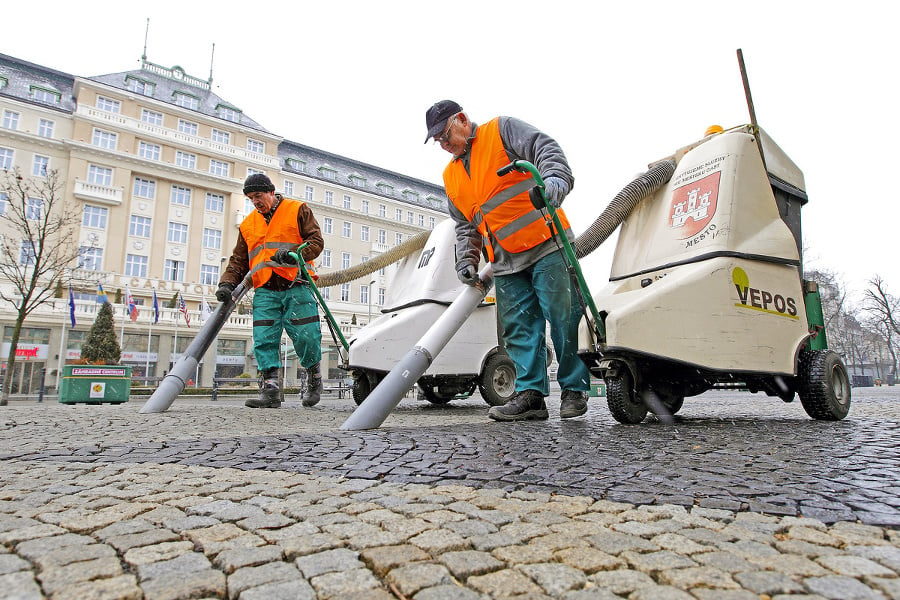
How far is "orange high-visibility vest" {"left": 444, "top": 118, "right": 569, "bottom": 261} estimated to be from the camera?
3.49 meters

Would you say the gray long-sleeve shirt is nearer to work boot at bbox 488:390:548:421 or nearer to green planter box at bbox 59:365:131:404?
work boot at bbox 488:390:548:421

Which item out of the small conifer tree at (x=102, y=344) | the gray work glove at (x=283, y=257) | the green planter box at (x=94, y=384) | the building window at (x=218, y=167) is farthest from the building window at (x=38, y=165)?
the gray work glove at (x=283, y=257)

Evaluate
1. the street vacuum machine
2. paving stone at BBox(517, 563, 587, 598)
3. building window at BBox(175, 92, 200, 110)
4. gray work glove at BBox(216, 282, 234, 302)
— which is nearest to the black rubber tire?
gray work glove at BBox(216, 282, 234, 302)

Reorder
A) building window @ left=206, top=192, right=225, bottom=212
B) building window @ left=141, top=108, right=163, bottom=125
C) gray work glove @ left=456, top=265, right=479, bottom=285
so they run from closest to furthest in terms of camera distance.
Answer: gray work glove @ left=456, top=265, right=479, bottom=285 < building window @ left=141, top=108, right=163, bottom=125 < building window @ left=206, top=192, right=225, bottom=212

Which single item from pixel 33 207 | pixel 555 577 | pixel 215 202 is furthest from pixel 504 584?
pixel 215 202

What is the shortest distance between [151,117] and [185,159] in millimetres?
3273

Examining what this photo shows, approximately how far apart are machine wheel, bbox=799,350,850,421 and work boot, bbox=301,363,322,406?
14.4ft

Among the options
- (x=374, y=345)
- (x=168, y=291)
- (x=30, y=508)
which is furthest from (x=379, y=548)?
(x=168, y=291)

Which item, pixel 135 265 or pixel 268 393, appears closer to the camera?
pixel 268 393

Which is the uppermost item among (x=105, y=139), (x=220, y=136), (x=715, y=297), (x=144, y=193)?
(x=220, y=136)

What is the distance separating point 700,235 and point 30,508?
362cm

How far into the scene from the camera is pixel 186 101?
3850 centimetres

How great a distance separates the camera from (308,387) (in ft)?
19.0

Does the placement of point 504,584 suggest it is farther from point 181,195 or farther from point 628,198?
point 181,195
